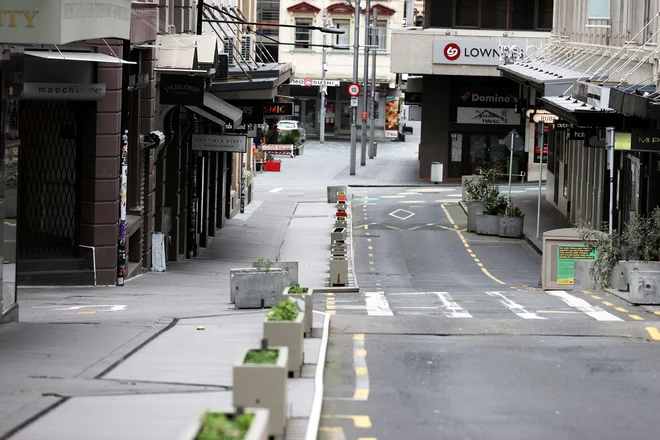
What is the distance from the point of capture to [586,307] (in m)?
20.2

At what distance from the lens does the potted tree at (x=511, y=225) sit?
124ft

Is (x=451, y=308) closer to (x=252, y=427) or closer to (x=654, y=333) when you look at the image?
(x=654, y=333)

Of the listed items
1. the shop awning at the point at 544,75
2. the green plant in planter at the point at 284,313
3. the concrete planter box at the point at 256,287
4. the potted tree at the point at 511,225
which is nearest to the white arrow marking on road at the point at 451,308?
the concrete planter box at the point at 256,287

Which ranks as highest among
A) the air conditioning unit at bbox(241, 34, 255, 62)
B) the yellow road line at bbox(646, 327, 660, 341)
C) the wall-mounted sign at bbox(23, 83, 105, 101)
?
the air conditioning unit at bbox(241, 34, 255, 62)

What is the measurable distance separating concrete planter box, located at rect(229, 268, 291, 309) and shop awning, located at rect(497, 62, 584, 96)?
55.8 ft

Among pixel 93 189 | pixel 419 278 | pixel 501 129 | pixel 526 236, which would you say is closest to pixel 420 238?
pixel 526 236

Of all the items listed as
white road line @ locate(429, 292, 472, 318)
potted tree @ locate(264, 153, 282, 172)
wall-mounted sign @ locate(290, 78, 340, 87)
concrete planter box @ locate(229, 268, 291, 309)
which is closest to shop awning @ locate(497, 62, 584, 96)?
white road line @ locate(429, 292, 472, 318)

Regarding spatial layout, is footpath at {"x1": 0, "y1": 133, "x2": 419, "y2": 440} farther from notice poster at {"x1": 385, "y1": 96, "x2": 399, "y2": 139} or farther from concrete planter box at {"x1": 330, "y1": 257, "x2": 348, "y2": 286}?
notice poster at {"x1": 385, "y1": 96, "x2": 399, "y2": 139}

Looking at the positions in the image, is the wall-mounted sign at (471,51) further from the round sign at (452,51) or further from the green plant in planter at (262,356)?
the green plant in planter at (262,356)

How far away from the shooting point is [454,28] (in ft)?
197

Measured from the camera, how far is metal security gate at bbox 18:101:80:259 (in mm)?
21062

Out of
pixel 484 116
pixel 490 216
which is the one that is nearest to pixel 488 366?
pixel 490 216

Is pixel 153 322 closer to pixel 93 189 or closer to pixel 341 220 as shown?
pixel 93 189

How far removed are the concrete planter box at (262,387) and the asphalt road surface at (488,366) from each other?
143 centimetres
